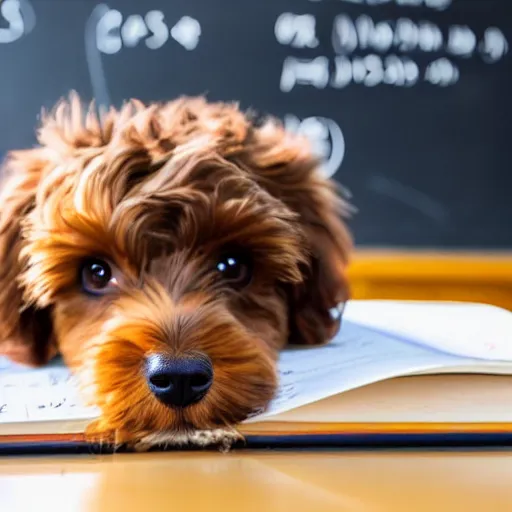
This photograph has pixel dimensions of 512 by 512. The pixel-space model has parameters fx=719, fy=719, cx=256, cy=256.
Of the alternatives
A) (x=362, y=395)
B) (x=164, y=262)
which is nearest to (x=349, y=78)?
(x=164, y=262)

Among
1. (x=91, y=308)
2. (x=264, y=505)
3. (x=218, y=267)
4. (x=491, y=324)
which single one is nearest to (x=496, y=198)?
(x=491, y=324)

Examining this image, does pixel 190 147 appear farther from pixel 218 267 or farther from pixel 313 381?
pixel 313 381

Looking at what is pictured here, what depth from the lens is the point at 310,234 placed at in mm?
865

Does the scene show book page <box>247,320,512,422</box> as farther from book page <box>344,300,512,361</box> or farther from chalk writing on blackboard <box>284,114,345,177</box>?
chalk writing on blackboard <box>284,114,345,177</box>

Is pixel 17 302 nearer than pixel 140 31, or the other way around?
pixel 17 302

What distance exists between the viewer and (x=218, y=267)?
787mm

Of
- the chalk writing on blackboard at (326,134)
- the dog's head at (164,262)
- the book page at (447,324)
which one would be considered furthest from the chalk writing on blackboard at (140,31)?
the book page at (447,324)

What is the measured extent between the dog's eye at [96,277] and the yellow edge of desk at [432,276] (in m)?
0.64

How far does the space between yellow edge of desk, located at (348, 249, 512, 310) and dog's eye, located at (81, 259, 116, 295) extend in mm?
639

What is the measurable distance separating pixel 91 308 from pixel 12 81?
2.15 ft

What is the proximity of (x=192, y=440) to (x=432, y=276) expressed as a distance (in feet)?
2.76

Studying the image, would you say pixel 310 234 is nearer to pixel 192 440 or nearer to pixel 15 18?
pixel 192 440

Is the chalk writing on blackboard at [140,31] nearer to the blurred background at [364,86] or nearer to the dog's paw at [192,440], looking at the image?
the blurred background at [364,86]

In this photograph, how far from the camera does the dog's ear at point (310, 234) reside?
0.85 meters
